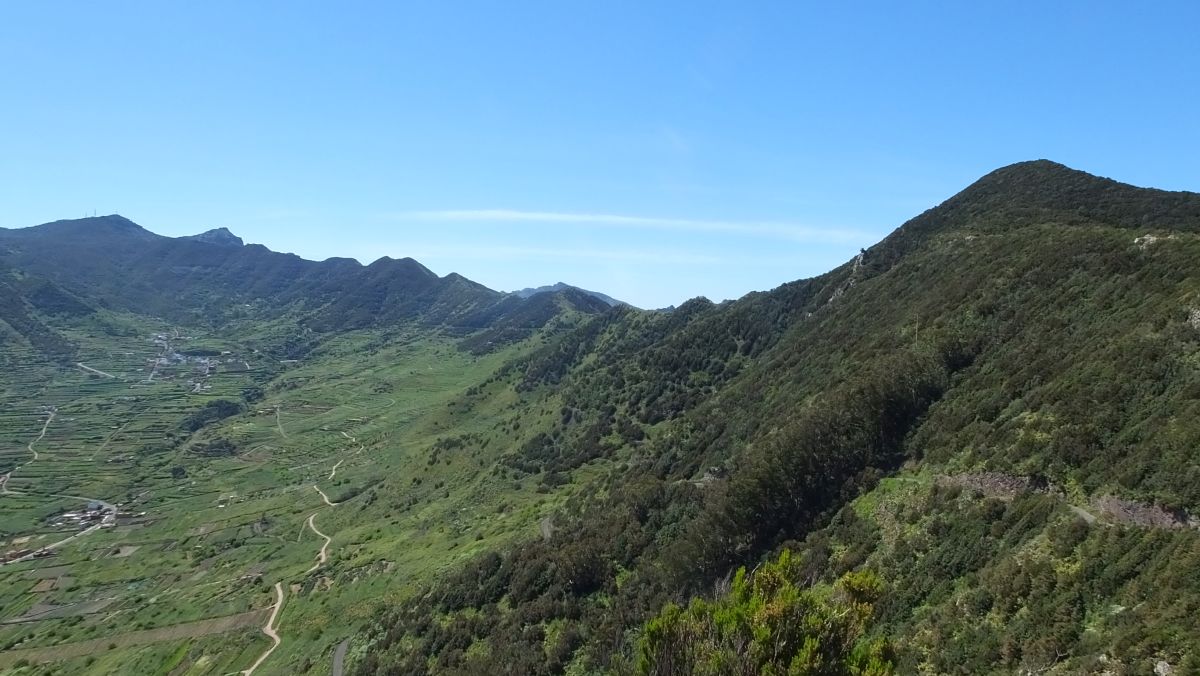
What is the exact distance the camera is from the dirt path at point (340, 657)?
215ft

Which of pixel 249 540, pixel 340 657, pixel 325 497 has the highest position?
pixel 340 657

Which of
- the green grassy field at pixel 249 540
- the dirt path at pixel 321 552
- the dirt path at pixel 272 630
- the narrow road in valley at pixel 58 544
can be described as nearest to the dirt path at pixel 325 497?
the green grassy field at pixel 249 540

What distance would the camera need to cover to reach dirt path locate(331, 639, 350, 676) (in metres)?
65.5

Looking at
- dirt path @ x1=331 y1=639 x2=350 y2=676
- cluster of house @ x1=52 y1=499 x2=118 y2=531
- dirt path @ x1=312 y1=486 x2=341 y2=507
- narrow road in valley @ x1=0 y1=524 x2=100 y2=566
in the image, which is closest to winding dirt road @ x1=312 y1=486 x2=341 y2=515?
dirt path @ x1=312 y1=486 x2=341 y2=507

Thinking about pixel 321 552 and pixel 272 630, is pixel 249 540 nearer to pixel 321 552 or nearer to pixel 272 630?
pixel 321 552

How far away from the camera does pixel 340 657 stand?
226 feet

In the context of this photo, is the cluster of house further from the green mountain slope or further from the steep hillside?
the steep hillside

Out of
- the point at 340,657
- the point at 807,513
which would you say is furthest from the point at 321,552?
the point at 807,513

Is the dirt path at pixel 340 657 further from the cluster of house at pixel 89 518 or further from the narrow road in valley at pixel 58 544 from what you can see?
the cluster of house at pixel 89 518

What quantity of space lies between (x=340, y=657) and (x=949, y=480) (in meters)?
64.4

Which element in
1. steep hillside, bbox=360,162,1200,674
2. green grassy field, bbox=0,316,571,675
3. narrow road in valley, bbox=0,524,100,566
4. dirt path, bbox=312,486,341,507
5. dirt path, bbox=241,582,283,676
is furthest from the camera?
dirt path, bbox=312,486,341,507

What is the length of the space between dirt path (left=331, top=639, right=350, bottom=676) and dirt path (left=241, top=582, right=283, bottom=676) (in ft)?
34.7

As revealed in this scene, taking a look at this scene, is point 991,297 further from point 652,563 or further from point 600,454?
point 600,454

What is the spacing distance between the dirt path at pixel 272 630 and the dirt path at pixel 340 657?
1058 cm
